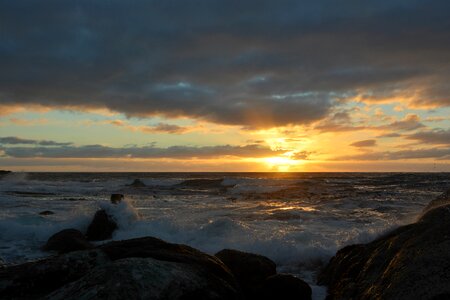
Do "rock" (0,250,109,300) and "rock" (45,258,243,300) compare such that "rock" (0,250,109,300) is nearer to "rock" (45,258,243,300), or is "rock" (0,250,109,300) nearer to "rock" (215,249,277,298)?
"rock" (45,258,243,300)

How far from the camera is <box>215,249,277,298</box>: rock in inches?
268

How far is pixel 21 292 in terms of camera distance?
4703 mm

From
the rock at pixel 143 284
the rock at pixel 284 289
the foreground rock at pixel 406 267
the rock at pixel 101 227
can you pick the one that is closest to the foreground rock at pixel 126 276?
the rock at pixel 143 284

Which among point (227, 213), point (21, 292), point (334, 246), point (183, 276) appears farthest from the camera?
point (227, 213)

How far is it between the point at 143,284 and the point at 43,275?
5.50 ft

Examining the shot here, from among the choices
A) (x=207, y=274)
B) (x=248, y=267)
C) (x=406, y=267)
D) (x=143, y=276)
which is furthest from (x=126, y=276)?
(x=248, y=267)

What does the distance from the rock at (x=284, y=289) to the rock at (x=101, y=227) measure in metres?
8.60

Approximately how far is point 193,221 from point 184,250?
1019 centimetres

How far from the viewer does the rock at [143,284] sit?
12.5ft

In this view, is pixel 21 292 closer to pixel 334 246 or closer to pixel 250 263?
pixel 250 263

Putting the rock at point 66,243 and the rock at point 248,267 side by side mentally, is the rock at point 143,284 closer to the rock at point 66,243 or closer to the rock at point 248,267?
the rock at point 248,267

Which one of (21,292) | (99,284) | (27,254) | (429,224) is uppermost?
(429,224)

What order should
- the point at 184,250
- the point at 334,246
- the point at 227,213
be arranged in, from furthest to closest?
the point at 227,213
the point at 334,246
the point at 184,250

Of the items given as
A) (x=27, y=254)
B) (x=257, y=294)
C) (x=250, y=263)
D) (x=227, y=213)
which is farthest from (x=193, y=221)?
(x=257, y=294)
